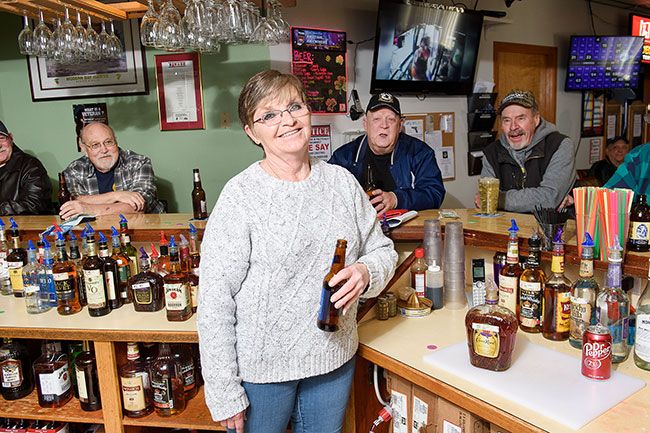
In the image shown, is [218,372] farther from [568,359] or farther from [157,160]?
[157,160]

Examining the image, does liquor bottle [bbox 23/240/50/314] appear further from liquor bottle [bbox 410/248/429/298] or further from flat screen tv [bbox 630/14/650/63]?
flat screen tv [bbox 630/14/650/63]

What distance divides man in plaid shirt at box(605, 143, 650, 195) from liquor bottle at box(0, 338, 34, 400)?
2.14 meters

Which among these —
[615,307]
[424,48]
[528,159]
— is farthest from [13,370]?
[424,48]

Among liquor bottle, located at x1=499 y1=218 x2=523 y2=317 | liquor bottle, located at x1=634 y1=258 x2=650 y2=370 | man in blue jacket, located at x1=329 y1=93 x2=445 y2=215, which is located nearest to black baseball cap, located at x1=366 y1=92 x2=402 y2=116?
man in blue jacket, located at x1=329 y1=93 x2=445 y2=215

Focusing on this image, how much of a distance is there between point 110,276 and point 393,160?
148 cm

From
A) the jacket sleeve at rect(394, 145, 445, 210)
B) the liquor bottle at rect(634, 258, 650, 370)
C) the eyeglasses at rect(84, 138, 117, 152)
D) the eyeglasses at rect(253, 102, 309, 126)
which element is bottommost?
the liquor bottle at rect(634, 258, 650, 370)

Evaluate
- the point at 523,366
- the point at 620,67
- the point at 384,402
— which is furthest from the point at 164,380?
the point at 620,67

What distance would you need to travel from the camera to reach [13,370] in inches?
77.4

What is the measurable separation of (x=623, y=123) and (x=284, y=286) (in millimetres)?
6009

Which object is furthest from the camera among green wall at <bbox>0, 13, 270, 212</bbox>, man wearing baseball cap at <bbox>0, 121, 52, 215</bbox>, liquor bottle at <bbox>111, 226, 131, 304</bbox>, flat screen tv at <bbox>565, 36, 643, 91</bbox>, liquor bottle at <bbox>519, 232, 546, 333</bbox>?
flat screen tv at <bbox>565, 36, 643, 91</bbox>

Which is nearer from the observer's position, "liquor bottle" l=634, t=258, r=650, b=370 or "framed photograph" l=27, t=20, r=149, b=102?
"liquor bottle" l=634, t=258, r=650, b=370

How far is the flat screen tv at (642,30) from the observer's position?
5863 mm

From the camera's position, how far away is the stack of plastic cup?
187 cm

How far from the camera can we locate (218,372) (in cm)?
134
